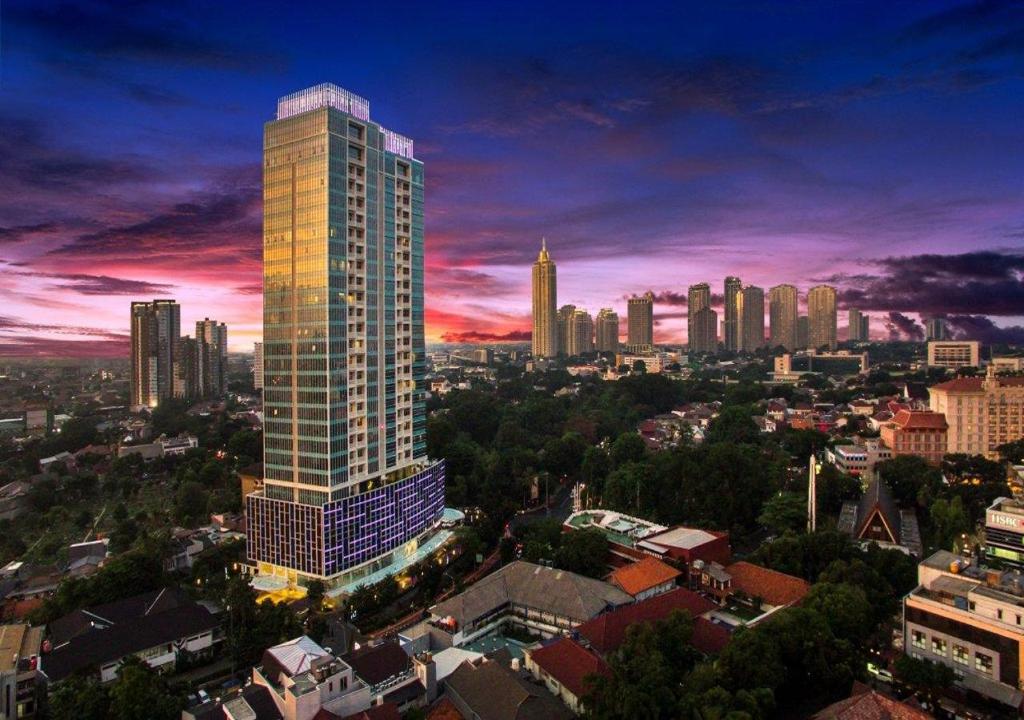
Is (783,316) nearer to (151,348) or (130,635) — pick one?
(151,348)

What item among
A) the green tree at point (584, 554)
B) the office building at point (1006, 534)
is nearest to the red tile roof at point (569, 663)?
the green tree at point (584, 554)

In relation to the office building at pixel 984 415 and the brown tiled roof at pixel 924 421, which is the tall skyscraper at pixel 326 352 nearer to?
the brown tiled roof at pixel 924 421

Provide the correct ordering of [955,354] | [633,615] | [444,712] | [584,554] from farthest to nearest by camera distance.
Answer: [955,354] → [584,554] → [633,615] → [444,712]

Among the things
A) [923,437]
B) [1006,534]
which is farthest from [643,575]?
[923,437]

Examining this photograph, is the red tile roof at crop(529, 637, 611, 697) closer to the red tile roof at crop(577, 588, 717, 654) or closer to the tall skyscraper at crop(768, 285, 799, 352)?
the red tile roof at crop(577, 588, 717, 654)

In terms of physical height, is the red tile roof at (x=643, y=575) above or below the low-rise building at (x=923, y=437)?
below

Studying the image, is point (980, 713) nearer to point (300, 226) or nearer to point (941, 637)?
point (941, 637)
